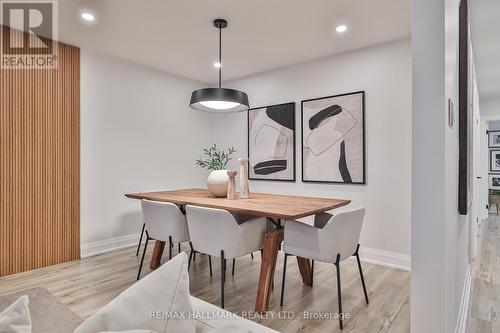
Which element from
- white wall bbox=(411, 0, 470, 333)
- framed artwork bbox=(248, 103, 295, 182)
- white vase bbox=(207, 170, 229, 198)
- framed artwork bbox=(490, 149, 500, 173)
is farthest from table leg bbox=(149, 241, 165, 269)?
framed artwork bbox=(490, 149, 500, 173)

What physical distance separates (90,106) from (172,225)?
2031 millimetres

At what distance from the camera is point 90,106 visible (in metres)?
3.57

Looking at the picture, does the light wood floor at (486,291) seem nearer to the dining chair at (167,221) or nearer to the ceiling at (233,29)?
the dining chair at (167,221)

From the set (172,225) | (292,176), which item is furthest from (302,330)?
(292,176)

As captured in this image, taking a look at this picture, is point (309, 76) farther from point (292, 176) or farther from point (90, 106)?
point (90, 106)

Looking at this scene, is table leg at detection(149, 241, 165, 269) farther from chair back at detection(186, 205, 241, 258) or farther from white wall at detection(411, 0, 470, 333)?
white wall at detection(411, 0, 470, 333)

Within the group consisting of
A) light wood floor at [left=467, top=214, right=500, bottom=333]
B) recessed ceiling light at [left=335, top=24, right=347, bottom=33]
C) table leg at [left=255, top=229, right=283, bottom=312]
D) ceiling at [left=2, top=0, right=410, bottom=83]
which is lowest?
light wood floor at [left=467, top=214, right=500, bottom=333]

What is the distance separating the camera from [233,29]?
9.61ft

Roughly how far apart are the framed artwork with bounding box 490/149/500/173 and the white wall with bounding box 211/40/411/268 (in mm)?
6309

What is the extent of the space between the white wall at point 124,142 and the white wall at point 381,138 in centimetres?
205

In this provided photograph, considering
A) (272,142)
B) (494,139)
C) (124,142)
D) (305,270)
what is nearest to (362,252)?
(305,270)

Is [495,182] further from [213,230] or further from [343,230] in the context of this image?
[213,230]

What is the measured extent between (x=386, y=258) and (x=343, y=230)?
5.13 feet

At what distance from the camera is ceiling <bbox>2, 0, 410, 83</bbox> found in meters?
2.51
